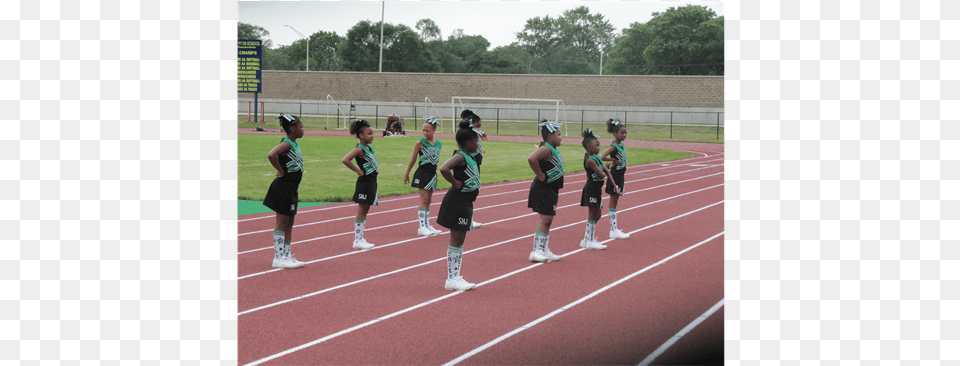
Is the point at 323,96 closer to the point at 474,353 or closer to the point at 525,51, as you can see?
the point at 525,51

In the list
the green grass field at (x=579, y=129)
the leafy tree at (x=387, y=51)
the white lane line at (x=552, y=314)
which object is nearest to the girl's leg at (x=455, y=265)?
the white lane line at (x=552, y=314)

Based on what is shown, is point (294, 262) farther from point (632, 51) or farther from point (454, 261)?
point (632, 51)

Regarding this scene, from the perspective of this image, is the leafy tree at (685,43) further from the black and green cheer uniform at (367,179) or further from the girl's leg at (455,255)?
the girl's leg at (455,255)

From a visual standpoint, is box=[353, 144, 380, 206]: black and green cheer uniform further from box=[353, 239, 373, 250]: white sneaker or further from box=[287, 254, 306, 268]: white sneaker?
box=[287, 254, 306, 268]: white sneaker

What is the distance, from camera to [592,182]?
31.7 ft

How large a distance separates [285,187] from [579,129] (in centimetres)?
3949

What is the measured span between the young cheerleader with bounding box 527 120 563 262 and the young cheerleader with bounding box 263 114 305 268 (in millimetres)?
2500

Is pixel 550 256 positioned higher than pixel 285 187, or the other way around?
pixel 285 187

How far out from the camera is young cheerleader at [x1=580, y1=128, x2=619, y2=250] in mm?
9414

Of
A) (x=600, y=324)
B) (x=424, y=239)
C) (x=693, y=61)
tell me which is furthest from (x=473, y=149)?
(x=693, y=61)

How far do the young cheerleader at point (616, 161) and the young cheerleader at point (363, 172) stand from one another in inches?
115

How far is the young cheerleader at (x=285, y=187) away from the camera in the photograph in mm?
7996

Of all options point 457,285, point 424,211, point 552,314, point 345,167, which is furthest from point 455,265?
point 345,167

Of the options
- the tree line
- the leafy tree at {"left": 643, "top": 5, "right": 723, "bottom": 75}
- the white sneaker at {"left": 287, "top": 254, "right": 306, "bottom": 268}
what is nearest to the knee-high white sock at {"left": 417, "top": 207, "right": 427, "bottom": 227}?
the white sneaker at {"left": 287, "top": 254, "right": 306, "bottom": 268}
